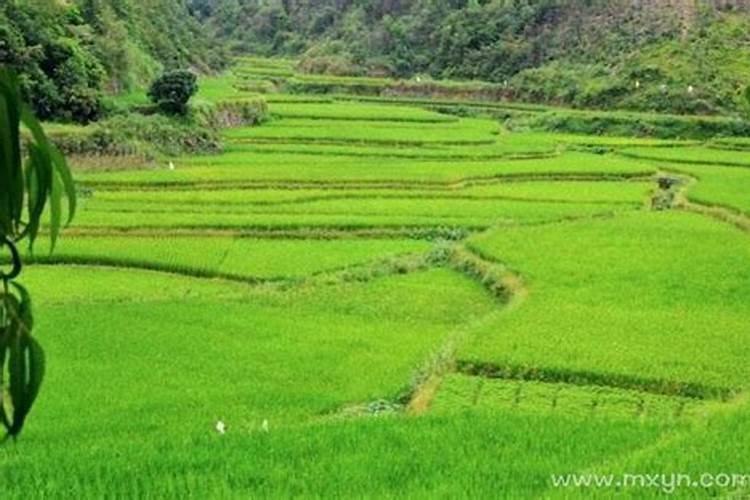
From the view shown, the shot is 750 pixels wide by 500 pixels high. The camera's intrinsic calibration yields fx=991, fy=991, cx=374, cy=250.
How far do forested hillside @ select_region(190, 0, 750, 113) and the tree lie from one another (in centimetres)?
2005

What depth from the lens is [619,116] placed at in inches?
1528

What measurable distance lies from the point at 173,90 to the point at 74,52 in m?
3.17

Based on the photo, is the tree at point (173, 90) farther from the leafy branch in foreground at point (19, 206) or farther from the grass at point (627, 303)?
the leafy branch in foreground at point (19, 206)

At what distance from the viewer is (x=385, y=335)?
11719 mm

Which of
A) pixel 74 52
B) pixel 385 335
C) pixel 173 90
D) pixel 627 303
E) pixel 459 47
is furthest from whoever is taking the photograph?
pixel 459 47

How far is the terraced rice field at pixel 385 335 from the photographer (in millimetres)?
6117

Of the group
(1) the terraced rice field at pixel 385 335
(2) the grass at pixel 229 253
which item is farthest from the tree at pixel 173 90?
(2) the grass at pixel 229 253

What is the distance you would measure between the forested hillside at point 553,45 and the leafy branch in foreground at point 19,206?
37700mm

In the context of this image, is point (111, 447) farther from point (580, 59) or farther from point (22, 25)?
point (580, 59)

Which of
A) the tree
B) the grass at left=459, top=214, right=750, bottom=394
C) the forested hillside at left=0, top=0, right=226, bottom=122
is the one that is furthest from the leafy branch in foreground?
the tree

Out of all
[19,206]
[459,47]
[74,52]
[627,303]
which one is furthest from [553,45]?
[19,206]

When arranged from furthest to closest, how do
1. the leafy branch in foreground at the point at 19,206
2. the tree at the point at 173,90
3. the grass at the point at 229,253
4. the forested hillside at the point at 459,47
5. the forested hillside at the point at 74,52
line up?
1. the tree at the point at 173,90
2. the forested hillside at the point at 459,47
3. the forested hillside at the point at 74,52
4. the grass at the point at 229,253
5. the leafy branch in foreground at the point at 19,206

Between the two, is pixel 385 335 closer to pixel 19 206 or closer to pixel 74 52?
pixel 19 206

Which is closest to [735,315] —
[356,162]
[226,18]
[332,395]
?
[332,395]
